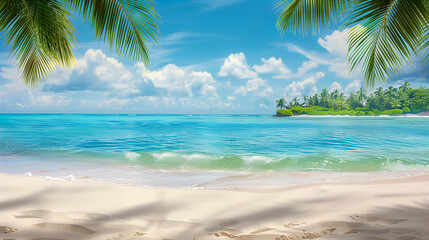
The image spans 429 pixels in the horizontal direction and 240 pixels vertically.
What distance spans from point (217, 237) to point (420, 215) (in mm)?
2147

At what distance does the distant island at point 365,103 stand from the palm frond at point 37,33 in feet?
273

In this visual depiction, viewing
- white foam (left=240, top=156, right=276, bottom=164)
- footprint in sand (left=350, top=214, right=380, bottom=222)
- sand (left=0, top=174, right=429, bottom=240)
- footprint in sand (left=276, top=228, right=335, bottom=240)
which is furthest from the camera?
white foam (left=240, top=156, right=276, bottom=164)

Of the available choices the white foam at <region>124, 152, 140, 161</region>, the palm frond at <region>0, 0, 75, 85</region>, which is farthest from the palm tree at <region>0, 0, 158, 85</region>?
the white foam at <region>124, 152, 140, 161</region>

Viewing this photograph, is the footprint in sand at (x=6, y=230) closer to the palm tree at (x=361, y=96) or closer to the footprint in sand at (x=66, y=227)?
the footprint in sand at (x=66, y=227)

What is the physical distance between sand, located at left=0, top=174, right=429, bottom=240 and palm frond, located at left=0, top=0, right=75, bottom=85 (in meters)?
2.27

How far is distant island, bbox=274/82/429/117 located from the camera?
77.9m

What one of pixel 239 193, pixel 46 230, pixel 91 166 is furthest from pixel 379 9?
pixel 91 166

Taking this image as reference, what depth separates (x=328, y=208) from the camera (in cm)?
295

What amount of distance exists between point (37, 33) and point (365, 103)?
9729 centimetres

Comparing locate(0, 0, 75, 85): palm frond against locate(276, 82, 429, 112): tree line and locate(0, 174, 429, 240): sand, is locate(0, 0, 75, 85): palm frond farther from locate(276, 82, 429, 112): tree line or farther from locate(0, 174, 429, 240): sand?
locate(276, 82, 429, 112): tree line

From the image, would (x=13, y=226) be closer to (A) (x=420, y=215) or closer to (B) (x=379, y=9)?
(A) (x=420, y=215)

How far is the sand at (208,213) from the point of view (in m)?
2.22

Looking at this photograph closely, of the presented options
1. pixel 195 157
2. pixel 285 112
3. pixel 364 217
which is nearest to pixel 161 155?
pixel 195 157

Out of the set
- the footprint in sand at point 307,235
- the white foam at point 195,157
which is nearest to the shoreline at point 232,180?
the footprint in sand at point 307,235
